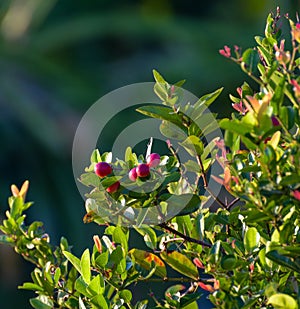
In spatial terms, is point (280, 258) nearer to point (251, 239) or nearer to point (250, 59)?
point (251, 239)

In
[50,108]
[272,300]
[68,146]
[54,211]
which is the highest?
[50,108]

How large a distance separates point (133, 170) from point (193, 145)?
85 mm

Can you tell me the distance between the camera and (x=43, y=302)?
2.99 ft

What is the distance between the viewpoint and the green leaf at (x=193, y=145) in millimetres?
809

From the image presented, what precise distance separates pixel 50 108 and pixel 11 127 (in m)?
0.31

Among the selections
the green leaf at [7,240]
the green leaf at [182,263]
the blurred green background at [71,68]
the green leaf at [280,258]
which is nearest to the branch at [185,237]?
the green leaf at [182,263]

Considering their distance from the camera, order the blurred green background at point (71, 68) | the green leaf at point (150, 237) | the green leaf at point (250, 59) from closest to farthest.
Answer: the green leaf at point (250, 59) → the green leaf at point (150, 237) → the blurred green background at point (71, 68)

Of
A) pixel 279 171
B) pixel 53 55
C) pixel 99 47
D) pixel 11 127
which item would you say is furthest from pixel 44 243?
pixel 99 47

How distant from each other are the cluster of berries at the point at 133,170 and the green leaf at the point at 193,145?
45mm

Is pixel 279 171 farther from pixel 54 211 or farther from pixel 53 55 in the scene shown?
pixel 53 55

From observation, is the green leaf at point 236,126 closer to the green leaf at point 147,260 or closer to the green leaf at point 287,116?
the green leaf at point 287,116

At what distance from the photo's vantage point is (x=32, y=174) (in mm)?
5195

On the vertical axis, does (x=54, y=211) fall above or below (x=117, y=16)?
below

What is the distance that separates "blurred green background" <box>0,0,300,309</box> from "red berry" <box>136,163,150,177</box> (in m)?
3.89
